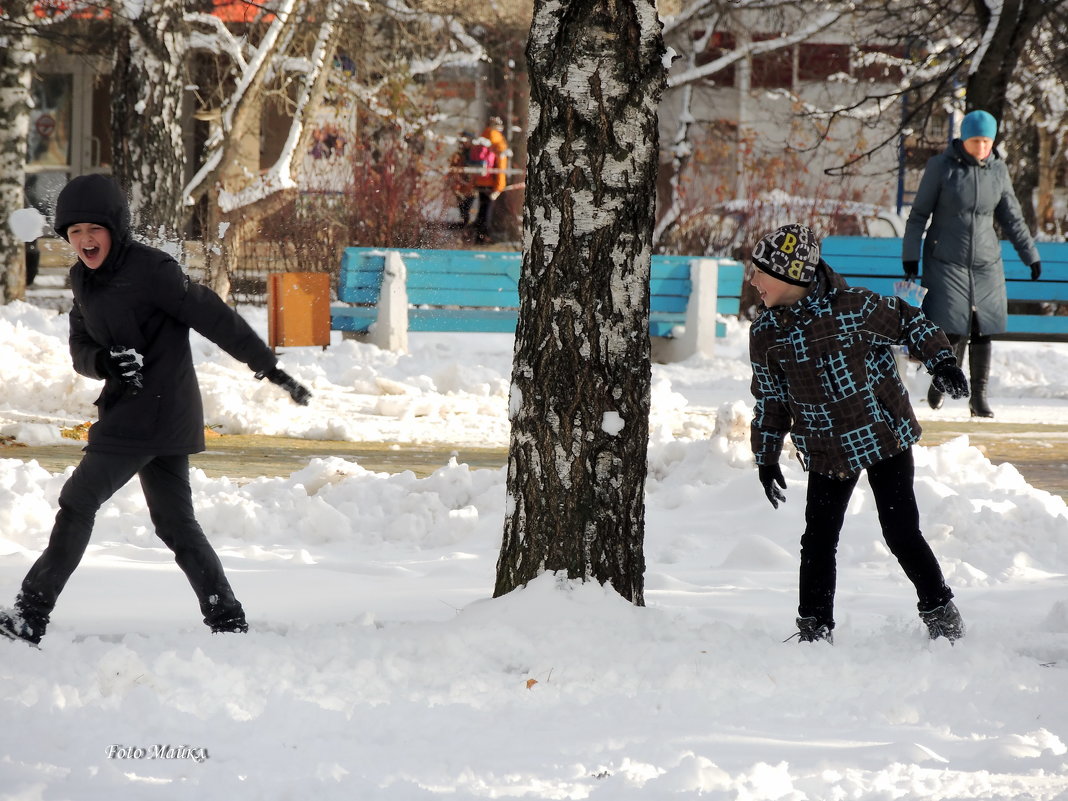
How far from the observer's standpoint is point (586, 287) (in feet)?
14.1

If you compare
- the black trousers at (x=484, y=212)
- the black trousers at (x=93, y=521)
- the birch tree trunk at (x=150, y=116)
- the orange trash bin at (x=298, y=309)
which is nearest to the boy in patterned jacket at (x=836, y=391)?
the black trousers at (x=93, y=521)

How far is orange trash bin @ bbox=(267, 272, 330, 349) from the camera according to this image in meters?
12.2

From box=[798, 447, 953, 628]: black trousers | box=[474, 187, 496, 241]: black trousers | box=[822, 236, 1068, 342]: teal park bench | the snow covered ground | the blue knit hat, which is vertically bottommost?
the snow covered ground

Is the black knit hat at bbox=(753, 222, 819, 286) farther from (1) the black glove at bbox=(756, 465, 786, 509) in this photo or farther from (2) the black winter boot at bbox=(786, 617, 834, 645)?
(2) the black winter boot at bbox=(786, 617, 834, 645)

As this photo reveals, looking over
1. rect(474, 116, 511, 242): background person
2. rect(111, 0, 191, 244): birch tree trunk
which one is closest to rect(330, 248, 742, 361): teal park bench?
rect(111, 0, 191, 244): birch tree trunk

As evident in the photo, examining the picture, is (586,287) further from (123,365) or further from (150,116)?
(150,116)

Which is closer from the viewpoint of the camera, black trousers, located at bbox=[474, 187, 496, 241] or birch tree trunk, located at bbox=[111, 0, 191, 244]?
birch tree trunk, located at bbox=[111, 0, 191, 244]

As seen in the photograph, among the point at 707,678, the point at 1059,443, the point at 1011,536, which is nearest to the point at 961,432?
the point at 1059,443

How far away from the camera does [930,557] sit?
4555 millimetres

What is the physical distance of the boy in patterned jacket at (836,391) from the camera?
4320mm

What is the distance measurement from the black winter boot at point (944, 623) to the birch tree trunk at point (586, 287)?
99 centimetres

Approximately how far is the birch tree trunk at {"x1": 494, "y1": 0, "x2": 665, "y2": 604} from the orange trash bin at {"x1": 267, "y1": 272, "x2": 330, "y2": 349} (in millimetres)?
8087

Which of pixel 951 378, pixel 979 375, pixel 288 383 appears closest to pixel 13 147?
pixel 979 375

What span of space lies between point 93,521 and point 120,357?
0.54m
